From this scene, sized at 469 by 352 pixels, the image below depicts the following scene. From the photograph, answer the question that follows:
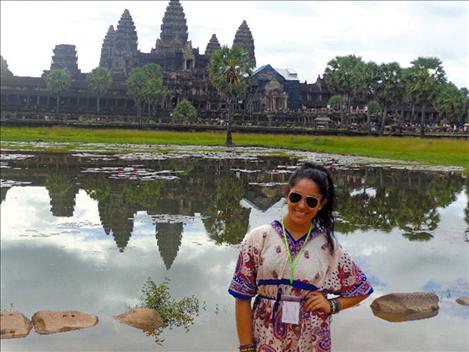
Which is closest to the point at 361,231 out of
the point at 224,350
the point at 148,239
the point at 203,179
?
the point at 148,239

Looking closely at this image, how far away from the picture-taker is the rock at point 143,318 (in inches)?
312

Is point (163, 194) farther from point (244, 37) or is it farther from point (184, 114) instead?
point (244, 37)

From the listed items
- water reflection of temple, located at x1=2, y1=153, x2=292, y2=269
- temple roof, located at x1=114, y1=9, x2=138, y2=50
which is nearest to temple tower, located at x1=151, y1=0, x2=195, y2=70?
temple roof, located at x1=114, y1=9, x2=138, y2=50

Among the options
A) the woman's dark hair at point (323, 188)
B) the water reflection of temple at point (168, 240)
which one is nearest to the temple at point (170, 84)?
the water reflection of temple at point (168, 240)

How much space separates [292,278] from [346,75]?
7216 cm

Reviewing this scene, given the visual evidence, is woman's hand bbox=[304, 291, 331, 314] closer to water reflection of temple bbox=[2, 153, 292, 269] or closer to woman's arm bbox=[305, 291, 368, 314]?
woman's arm bbox=[305, 291, 368, 314]

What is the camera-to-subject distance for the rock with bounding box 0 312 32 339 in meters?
7.43

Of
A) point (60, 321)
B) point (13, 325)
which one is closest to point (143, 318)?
point (60, 321)

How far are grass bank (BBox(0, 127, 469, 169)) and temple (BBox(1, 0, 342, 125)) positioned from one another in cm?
2062

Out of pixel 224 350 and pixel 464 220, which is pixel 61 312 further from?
pixel 464 220

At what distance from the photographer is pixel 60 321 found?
7.77m

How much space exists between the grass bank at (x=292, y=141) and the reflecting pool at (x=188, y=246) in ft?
54.9

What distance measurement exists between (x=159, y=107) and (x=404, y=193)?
7270cm

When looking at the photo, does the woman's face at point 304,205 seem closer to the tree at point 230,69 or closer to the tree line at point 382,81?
the tree at point 230,69
